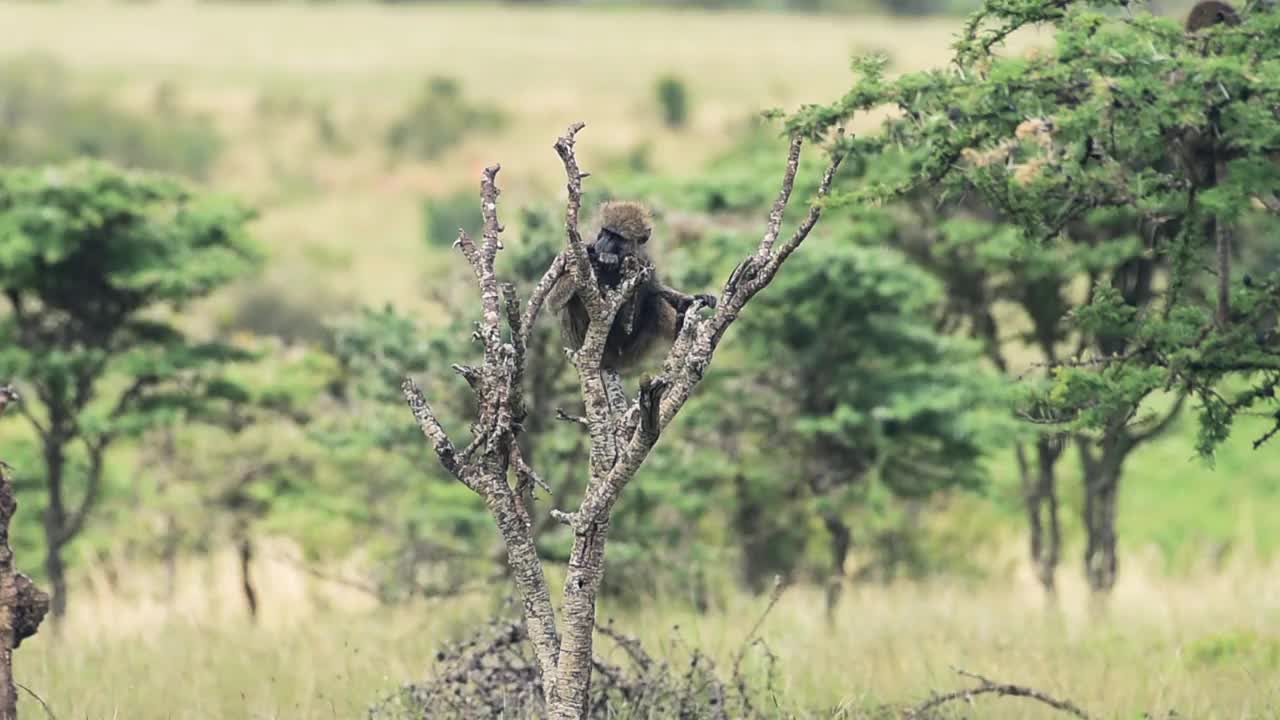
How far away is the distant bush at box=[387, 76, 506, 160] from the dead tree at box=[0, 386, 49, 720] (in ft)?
257

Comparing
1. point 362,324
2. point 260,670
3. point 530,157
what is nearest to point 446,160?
point 530,157

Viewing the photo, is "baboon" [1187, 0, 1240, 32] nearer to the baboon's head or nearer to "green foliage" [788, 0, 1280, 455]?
"green foliage" [788, 0, 1280, 455]

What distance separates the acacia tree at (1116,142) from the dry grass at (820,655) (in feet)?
6.39

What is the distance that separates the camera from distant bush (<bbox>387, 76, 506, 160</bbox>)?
83312 mm

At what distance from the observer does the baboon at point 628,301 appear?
6520mm

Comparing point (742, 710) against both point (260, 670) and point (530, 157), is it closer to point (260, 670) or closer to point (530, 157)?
point (260, 670)

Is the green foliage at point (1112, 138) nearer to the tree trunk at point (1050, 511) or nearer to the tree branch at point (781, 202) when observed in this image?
the tree branch at point (781, 202)

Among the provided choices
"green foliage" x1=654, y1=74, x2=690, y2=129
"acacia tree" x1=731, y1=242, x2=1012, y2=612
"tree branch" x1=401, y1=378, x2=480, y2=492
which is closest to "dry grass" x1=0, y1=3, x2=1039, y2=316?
Result: "green foliage" x1=654, y1=74, x2=690, y2=129

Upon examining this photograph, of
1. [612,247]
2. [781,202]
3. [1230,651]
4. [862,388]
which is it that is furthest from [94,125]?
[781,202]

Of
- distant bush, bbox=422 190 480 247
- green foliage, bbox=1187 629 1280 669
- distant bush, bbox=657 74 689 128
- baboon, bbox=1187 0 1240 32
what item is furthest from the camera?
distant bush, bbox=657 74 689 128

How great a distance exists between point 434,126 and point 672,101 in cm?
1296

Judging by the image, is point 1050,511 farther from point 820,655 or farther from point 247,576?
point 247,576

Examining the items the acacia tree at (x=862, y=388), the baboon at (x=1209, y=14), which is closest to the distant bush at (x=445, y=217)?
the acacia tree at (x=862, y=388)

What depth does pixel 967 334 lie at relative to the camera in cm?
1655
